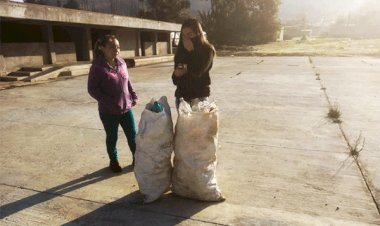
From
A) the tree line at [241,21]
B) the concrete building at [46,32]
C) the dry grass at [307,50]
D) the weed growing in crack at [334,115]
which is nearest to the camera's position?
the weed growing in crack at [334,115]

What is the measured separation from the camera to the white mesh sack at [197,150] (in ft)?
10.3

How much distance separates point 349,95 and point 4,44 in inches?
504

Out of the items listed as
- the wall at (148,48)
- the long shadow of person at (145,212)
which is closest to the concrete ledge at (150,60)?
the wall at (148,48)

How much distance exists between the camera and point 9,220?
2.99m

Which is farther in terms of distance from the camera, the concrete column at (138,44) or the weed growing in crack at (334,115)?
the concrete column at (138,44)

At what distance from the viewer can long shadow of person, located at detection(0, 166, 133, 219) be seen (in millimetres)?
3186

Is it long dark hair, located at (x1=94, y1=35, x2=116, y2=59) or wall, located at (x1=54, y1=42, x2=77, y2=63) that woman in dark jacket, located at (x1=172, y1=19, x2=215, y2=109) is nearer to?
long dark hair, located at (x1=94, y1=35, x2=116, y2=59)

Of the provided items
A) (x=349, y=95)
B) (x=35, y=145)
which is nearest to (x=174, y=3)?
(x=349, y=95)

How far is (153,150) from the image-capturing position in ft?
10.5

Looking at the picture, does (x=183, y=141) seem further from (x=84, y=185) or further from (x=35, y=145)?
(x=35, y=145)

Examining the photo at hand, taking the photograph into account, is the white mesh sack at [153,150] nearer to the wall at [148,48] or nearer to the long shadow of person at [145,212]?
the long shadow of person at [145,212]

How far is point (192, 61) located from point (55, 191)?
80.2 inches

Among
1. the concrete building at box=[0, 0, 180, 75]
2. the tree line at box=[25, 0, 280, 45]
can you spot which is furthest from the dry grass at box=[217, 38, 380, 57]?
the concrete building at box=[0, 0, 180, 75]

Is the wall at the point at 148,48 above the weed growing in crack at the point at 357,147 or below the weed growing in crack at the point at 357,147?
above
